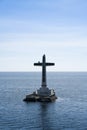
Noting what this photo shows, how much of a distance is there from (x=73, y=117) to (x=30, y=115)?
12.0 m

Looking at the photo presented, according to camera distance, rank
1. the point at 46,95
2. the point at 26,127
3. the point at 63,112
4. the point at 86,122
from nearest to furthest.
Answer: the point at 26,127 < the point at 86,122 < the point at 63,112 < the point at 46,95

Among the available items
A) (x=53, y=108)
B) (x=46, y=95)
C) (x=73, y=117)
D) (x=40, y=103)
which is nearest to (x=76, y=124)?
(x=73, y=117)

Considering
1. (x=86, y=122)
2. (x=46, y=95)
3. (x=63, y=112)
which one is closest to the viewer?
(x=86, y=122)

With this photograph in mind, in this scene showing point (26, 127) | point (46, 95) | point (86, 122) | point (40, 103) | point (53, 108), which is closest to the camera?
point (26, 127)

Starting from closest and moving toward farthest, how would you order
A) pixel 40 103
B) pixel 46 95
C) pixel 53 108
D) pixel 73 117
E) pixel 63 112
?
pixel 73 117 → pixel 63 112 → pixel 53 108 → pixel 40 103 → pixel 46 95

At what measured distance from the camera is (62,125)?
8575 cm

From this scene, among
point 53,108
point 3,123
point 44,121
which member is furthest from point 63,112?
point 3,123

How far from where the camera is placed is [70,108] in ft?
384

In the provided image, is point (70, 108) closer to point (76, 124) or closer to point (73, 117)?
point (73, 117)

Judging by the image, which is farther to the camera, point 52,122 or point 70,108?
point 70,108

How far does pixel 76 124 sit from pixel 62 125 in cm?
350

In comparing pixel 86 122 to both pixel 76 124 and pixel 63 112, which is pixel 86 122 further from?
pixel 63 112

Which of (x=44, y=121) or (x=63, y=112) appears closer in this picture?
(x=44, y=121)

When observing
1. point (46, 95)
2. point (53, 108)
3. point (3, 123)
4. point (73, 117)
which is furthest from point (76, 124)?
point (46, 95)
